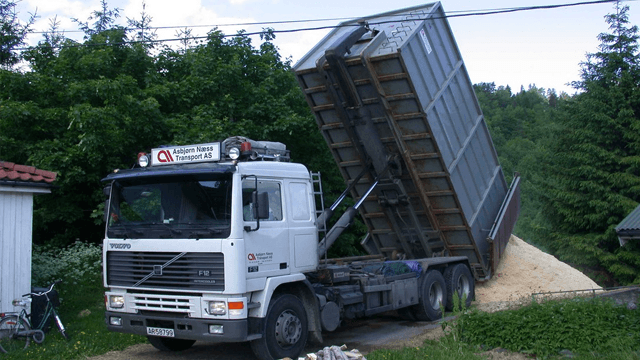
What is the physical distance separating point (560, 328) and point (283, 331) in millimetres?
3407

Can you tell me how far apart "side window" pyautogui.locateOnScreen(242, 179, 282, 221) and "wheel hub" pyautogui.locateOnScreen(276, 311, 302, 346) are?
4.23 ft

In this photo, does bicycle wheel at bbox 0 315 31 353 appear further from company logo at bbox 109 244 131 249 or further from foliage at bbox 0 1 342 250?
foliage at bbox 0 1 342 250

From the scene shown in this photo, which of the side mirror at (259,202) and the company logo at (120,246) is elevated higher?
the side mirror at (259,202)

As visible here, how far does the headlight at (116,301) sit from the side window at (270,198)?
2.09 m

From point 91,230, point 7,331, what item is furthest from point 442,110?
point 91,230

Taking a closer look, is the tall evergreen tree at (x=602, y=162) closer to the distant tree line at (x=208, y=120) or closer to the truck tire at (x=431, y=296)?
the distant tree line at (x=208, y=120)

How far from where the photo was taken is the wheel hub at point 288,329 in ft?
24.3

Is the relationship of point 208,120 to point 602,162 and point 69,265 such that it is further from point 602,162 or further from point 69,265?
point 602,162

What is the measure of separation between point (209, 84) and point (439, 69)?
6874 millimetres

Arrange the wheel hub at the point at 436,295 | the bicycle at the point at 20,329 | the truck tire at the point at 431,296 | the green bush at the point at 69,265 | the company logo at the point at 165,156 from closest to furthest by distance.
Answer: the company logo at the point at 165,156 → the bicycle at the point at 20,329 → the truck tire at the point at 431,296 → the wheel hub at the point at 436,295 → the green bush at the point at 69,265

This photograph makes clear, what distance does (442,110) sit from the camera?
34.3 ft

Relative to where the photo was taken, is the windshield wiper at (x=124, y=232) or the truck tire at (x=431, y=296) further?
the truck tire at (x=431, y=296)

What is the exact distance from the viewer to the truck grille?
6930mm

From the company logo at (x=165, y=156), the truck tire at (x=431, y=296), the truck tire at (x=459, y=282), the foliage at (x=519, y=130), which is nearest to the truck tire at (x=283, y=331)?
the company logo at (x=165, y=156)
